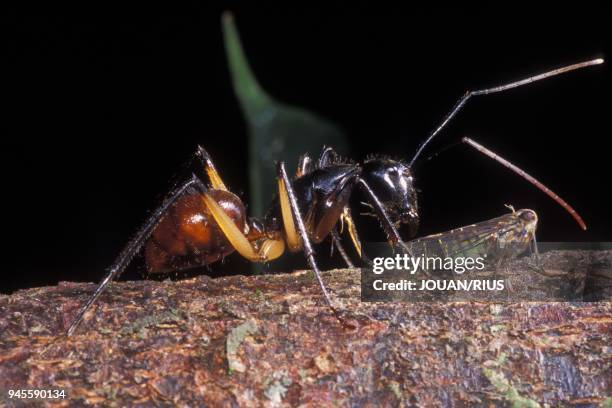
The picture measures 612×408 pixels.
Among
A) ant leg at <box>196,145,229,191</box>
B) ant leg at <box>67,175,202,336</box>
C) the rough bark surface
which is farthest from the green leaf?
the rough bark surface

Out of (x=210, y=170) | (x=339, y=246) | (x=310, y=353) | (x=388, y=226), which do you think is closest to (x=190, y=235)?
(x=210, y=170)

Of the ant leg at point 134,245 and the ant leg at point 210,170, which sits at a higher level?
the ant leg at point 210,170

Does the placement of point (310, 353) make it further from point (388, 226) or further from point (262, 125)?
point (262, 125)

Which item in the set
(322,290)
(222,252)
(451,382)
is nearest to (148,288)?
(322,290)

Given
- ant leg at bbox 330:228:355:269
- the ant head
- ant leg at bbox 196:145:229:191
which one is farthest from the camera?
ant leg at bbox 196:145:229:191

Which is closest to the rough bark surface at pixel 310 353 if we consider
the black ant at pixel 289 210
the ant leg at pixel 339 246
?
the black ant at pixel 289 210

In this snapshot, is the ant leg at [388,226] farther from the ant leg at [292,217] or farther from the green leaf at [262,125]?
the green leaf at [262,125]

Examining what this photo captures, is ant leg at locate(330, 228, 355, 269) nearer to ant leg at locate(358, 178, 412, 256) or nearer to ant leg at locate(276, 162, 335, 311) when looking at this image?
ant leg at locate(276, 162, 335, 311)
